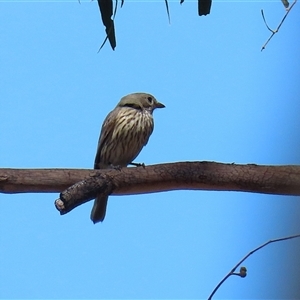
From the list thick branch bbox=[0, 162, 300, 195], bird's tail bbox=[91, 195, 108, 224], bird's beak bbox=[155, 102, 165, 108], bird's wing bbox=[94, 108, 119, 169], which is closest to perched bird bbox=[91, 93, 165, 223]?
bird's wing bbox=[94, 108, 119, 169]

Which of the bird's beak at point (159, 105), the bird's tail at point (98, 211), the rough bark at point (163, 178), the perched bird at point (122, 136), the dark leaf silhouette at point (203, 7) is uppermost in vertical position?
the bird's beak at point (159, 105)

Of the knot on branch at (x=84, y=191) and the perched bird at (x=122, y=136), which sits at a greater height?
the perched bird at (x=122, y=136)

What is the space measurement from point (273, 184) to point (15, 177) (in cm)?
106

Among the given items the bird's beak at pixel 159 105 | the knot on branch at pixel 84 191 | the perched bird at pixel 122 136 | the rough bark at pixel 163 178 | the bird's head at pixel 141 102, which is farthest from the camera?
the bird's beak at pixel 159 105

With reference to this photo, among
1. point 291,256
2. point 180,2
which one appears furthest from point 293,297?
point 180,2

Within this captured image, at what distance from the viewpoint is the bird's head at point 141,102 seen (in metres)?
4.28

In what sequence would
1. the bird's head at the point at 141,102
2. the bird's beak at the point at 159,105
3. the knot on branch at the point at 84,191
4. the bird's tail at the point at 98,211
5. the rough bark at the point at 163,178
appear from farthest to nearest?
the bird's beak at the point at 159,105 < the bird's head at the point at 141,102 < the bird's tail at the point at 98,211 < the rough bark at the point at 163,178 < the knot on branch at the point at 84,191

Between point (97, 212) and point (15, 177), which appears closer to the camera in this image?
point (15, 177)

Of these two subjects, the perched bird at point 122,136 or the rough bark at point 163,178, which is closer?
the rough bark at point 163,178

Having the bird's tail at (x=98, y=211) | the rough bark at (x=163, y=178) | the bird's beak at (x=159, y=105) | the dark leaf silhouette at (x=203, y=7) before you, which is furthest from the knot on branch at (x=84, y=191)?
the bird's beak at (x=159, y=105)

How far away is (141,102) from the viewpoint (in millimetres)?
4340

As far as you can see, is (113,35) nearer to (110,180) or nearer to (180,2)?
(180,2)

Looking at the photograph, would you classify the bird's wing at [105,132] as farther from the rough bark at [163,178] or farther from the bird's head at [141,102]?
the rough bark at [163,178]

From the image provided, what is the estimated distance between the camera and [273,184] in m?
2.21
